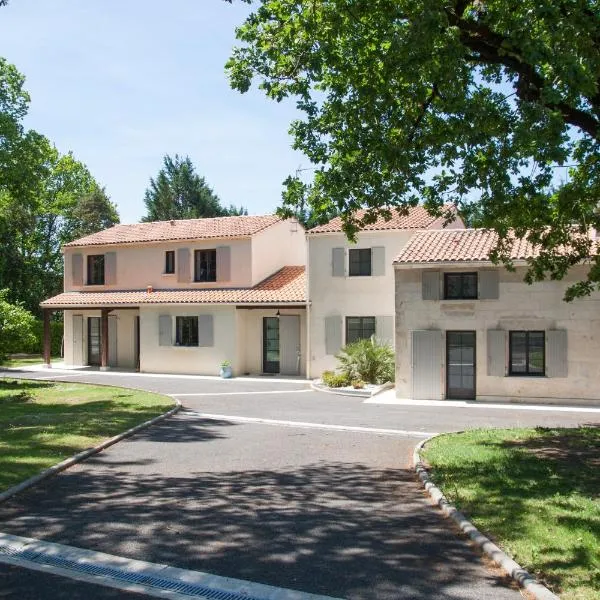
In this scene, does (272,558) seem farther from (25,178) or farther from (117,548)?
(25,178)

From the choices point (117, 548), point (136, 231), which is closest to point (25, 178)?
point (136, 231)

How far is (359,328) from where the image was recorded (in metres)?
25.6

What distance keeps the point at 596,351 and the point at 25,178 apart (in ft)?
61.1

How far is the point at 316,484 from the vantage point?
30.7ft

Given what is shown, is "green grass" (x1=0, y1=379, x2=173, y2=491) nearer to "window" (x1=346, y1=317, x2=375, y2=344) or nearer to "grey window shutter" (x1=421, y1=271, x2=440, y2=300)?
"window" (x1=346, y1=317, x2=375, y2=344)

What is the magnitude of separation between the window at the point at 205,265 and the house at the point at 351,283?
5.48 metres

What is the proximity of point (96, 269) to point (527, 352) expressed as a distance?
71.5ft

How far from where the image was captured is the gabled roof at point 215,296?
27031mm

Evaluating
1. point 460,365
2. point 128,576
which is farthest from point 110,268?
point 128,576

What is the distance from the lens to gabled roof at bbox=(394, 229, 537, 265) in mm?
19906

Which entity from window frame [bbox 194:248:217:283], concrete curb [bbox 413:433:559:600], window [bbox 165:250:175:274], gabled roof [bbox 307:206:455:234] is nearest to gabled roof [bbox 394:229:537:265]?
gabled roof [bbox 307:206:455:234]

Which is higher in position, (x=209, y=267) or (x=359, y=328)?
(x=209, y=267)

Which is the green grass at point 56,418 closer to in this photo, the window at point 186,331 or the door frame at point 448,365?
the window at point 186,331

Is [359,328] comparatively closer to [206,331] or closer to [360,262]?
[360,262]
